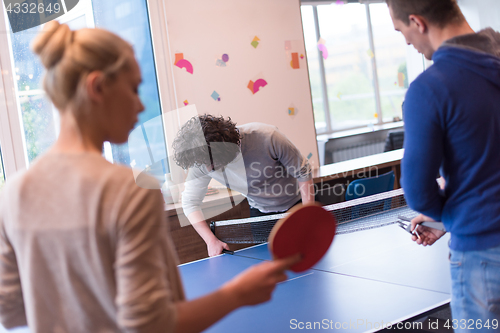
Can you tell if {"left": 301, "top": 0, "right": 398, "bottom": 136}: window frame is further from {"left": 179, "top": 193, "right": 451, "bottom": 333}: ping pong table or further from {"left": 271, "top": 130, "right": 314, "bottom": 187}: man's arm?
{"left": 179, "top": 193, "right": 451, "bottom": 333}: ping pong table

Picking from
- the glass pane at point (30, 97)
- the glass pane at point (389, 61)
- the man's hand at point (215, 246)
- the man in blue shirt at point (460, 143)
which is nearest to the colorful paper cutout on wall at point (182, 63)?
the glass pane at point (30, 97)

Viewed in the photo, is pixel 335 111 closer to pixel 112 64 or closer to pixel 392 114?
pixel 392 114

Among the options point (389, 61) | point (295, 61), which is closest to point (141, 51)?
point (295, 61)

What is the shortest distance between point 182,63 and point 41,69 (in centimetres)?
114

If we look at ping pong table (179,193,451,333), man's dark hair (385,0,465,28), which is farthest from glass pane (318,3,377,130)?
man's dark hair (385,0,465,28)

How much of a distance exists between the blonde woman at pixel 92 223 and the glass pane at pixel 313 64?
239 inches

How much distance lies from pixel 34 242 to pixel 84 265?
86mm

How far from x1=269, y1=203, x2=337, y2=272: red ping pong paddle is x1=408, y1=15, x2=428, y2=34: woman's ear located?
0.51 metres

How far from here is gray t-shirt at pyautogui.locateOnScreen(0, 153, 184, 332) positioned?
62 cm

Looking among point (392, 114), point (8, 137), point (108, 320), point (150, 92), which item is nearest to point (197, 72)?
point (150, 92)

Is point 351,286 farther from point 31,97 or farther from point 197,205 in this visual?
point 31,97

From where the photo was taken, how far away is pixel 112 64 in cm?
67

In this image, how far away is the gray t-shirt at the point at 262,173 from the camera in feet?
7.84

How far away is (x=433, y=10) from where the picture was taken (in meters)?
1.01
